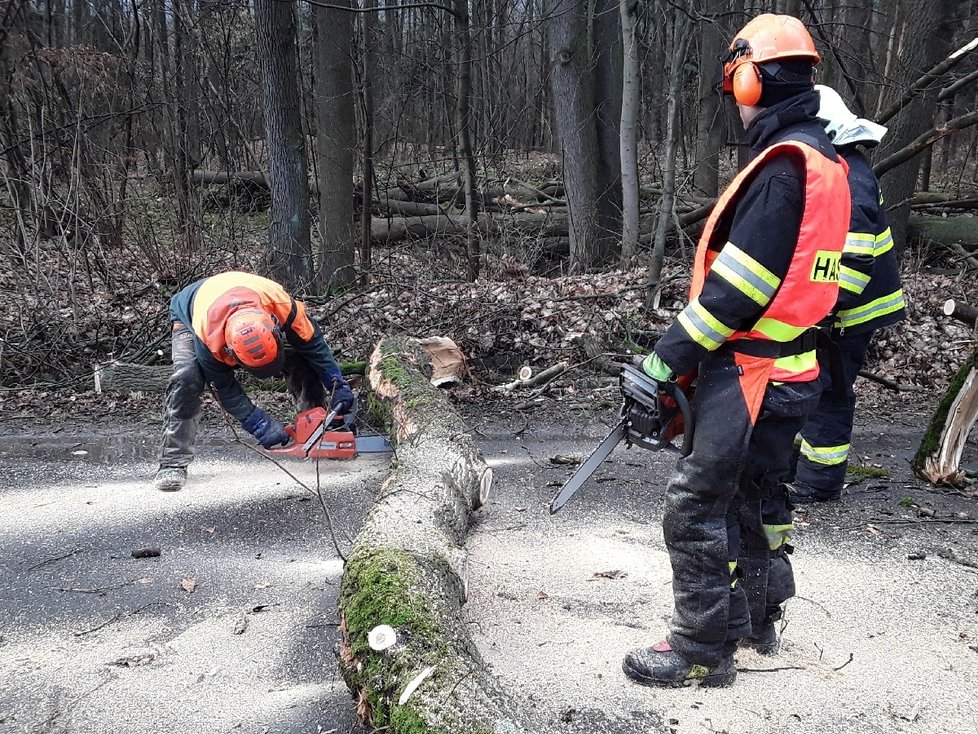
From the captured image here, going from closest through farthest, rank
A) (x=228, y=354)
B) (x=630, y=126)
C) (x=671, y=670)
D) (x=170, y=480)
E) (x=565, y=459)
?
1. (x=671, y=670)
2. (x=228, y=354)
3. (x=170, y=480)
4. (x=565, y=459)
5. (x=630, y=126)

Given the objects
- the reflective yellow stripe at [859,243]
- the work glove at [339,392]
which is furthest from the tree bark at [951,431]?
the work glove at [339,392]

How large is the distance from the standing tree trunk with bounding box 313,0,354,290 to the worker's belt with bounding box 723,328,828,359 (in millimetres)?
7235

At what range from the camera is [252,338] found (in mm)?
4539

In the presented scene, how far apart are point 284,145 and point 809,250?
7.55 meters

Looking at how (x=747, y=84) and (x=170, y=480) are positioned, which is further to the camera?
(x=170, y=480)

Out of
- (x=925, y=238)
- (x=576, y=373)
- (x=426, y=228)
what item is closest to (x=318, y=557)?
(x=576, y=373)

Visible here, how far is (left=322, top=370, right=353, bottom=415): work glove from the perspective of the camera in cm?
549

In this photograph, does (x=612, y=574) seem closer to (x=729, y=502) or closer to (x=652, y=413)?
(x=729, y=502)

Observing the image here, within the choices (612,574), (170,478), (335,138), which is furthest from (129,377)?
(612,574)

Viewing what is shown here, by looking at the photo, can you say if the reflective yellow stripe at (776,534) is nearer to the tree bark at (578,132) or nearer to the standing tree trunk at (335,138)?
the standing tree trunk at (335,138)

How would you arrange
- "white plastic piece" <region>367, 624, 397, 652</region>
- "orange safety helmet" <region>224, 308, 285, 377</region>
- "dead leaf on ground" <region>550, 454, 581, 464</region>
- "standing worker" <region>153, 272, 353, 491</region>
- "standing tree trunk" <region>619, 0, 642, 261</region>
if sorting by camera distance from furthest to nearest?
"standing tree trunk" <region>619, 0, 642, 261</region>
"dead leaf on ground" <region>550, 454, 581, 464</region>
"standing worker" <region>153, 272, 353, 491</region>
"orange safety helmet" <region>224, 308, 285, 377</region>
"white plastic piece" <region>367, 624, 397, 652</region>

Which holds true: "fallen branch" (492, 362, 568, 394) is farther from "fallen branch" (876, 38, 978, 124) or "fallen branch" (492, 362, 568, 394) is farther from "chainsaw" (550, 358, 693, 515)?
"chainsaw" (550, 358, 693, 515)

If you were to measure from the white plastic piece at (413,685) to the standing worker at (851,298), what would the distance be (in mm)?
2505

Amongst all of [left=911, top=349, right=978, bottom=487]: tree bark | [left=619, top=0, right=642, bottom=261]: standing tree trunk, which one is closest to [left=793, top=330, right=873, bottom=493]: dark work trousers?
[left=911, top=349, right=978, bottom=487]: tree bark
